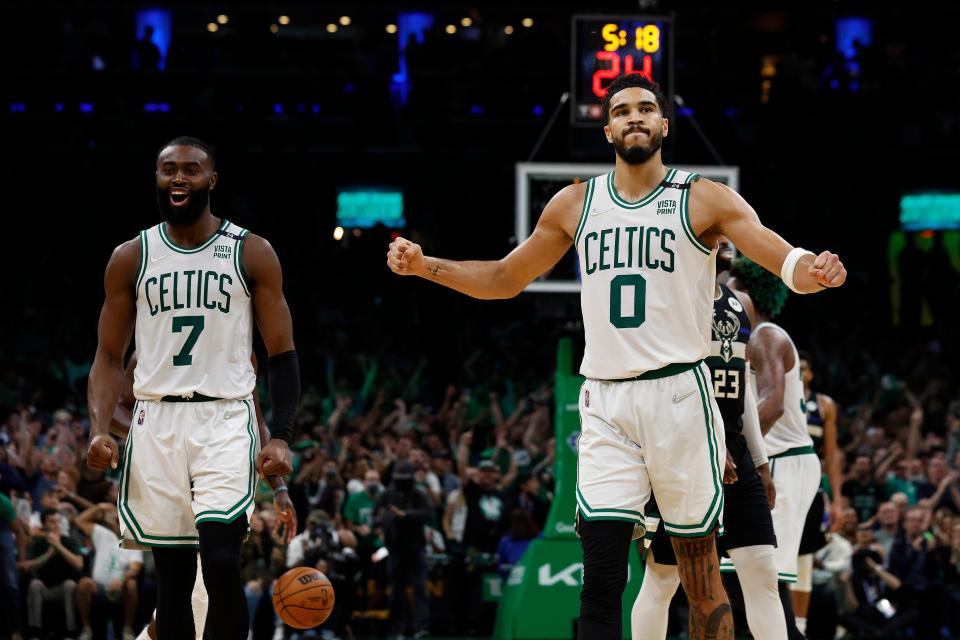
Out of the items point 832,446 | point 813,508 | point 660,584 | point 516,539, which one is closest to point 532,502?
point 516,539

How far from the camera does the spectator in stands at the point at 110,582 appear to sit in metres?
12.6

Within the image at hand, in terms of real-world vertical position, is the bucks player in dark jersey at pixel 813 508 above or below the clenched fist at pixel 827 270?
below

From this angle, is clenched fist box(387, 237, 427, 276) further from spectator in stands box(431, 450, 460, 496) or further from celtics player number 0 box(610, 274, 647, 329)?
spectator in stands box(431, 450, 460, 496)

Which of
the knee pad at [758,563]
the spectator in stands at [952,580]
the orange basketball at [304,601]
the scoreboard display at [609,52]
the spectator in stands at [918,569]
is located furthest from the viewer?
the spectator in stands at [918,569]

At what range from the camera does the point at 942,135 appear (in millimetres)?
23172

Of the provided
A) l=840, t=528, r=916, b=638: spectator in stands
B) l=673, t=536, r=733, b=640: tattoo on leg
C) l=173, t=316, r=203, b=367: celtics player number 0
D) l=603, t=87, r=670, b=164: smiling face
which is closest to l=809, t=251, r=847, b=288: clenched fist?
l=603, t=87, r=670, b=164: smiling face

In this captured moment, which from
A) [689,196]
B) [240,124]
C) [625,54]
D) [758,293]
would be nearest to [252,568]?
[625,54]

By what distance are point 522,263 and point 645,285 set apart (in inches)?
22.8

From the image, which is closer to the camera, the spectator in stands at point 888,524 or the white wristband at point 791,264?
the white wristband at point 791,264

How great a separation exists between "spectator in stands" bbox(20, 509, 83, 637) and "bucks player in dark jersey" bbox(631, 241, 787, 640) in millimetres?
7282

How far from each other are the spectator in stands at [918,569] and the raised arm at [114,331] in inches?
364

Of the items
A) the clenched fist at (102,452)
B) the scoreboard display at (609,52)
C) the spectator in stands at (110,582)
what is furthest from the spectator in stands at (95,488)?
the clenched fist at (102,452)

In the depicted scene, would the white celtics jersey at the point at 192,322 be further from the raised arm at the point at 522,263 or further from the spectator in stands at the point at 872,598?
the spectator in stands at the point at 872,598

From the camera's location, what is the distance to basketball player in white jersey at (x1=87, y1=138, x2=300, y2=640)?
5996 millimetres
